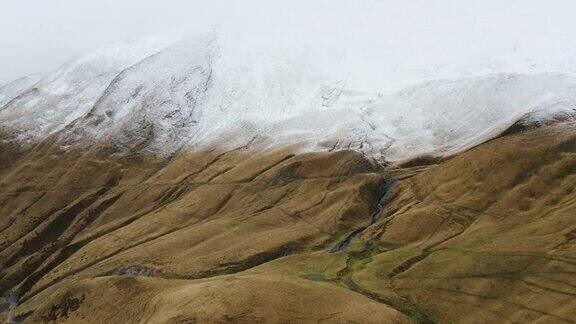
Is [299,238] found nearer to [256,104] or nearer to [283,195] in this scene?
[283,195]

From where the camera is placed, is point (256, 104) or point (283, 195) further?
point (256, 104)

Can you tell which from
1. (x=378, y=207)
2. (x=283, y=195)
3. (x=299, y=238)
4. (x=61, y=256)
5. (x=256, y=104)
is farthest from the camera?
(x=256, y=104)

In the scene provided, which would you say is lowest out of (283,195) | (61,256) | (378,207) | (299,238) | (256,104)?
(378,207)

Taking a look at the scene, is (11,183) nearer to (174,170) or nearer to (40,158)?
(40,158)

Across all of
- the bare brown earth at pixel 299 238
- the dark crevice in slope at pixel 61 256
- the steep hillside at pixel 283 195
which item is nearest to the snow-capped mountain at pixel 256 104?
the steep hillside at pixel 283 195

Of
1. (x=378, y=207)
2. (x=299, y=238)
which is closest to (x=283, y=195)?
(x=378, y=207)

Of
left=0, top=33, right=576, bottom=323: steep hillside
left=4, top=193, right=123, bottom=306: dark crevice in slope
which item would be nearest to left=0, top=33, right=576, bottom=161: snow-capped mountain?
left=0, top=33, right=576, bottom=323: steep hillside
